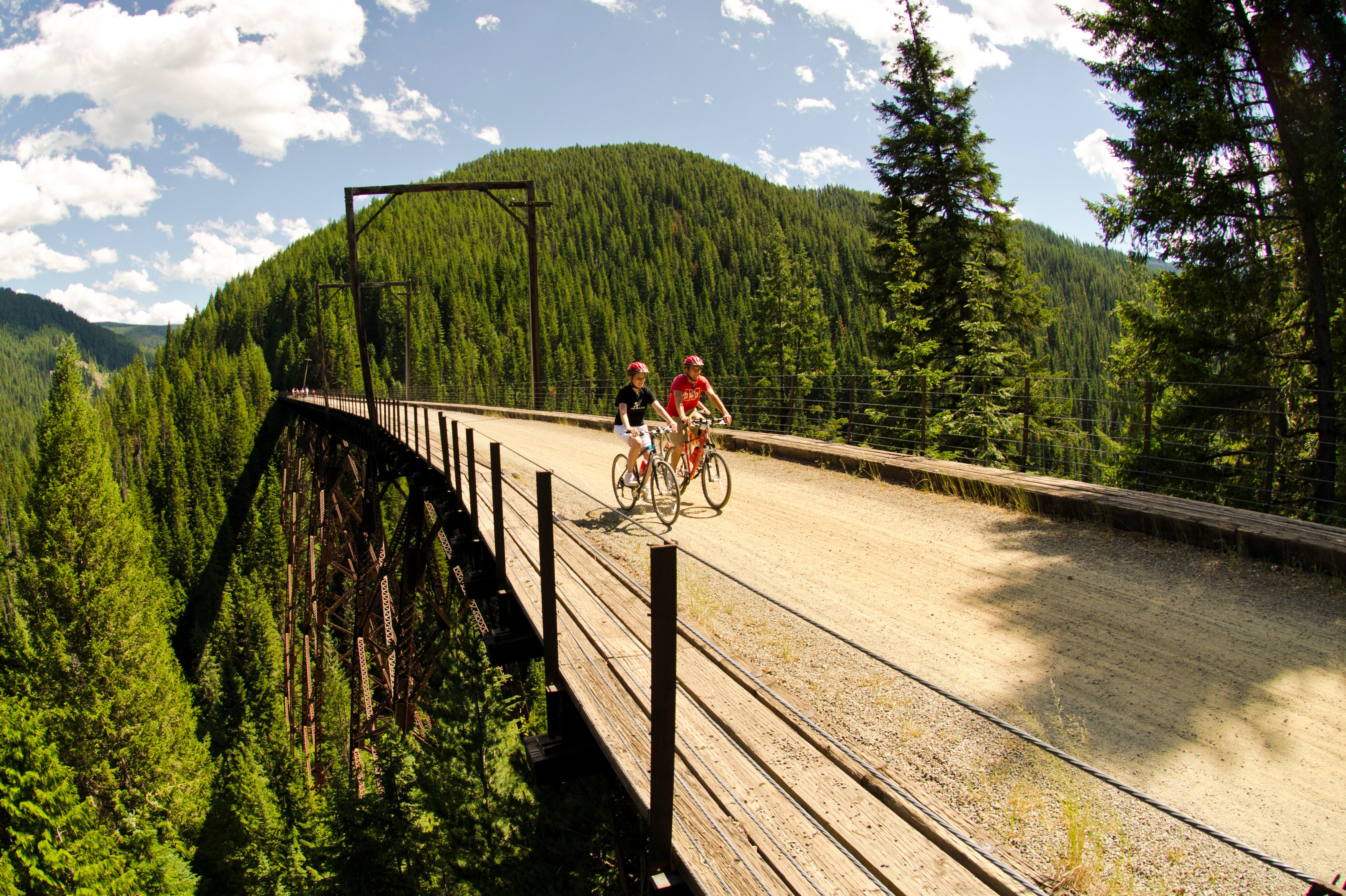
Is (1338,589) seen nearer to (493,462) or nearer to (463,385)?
(493,462)

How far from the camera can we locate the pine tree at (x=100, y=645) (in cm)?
2627

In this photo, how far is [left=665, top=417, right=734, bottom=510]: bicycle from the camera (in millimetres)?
8508

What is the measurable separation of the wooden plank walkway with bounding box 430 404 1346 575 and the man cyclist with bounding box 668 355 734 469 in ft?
8.79

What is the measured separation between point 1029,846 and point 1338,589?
13.2 feet

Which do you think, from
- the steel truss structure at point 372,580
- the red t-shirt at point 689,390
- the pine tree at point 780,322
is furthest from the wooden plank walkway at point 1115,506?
the pine tree at point 780,322

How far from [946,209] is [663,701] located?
1693 centimetres

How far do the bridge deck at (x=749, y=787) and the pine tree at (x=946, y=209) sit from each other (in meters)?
13.6

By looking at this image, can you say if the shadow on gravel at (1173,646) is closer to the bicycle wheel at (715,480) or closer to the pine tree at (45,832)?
the bicycle wheel at (715,480)

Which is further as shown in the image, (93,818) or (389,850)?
(93,818)

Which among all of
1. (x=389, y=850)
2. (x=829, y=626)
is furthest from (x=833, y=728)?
(x=389, y=850)

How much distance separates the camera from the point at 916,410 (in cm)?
1559

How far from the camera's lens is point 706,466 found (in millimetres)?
8648

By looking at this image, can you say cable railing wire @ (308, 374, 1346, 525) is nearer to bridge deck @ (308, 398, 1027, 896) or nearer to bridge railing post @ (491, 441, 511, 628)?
bridge deck @ (308, 398, 1027, 896)

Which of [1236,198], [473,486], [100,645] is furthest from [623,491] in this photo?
[100,645]
